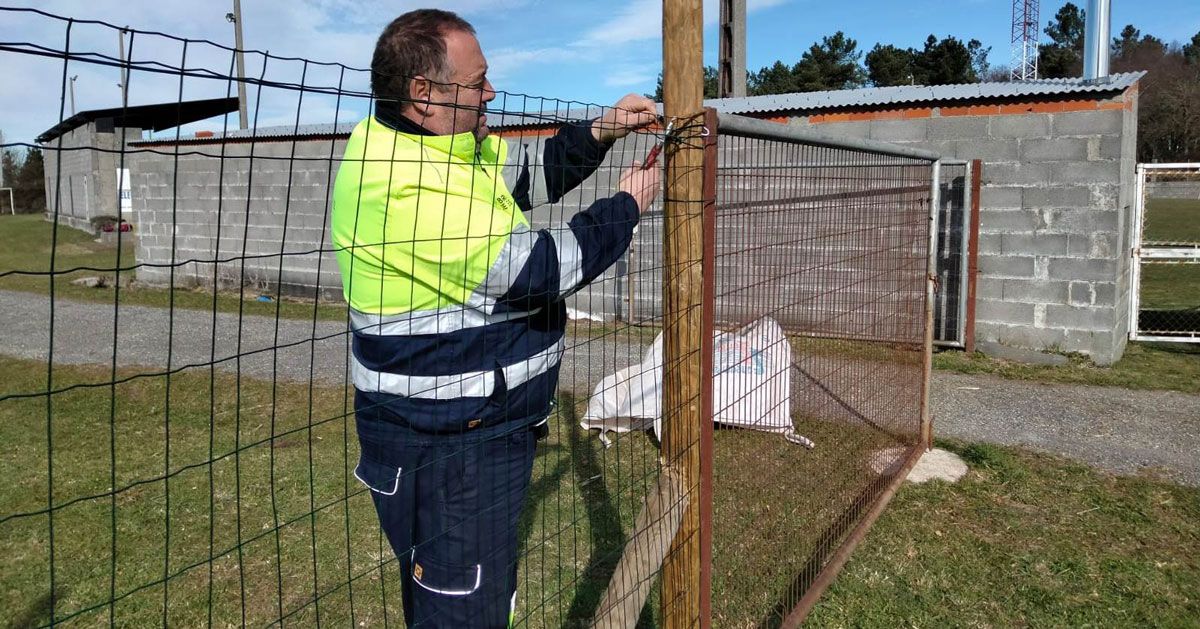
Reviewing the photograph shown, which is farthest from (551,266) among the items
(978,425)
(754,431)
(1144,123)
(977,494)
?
→ (1144,123)

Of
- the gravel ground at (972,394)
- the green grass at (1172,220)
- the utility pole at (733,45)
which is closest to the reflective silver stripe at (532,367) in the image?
the gravel ground at (972,394)

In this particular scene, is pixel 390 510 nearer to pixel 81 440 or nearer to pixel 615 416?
pixel 615 416

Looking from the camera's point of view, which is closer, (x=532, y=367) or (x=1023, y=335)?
(x=532, y=367)

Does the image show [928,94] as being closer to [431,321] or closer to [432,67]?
[432,67]

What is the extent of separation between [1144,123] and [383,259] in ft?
157

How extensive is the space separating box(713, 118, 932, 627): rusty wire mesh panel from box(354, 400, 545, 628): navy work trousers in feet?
3.28

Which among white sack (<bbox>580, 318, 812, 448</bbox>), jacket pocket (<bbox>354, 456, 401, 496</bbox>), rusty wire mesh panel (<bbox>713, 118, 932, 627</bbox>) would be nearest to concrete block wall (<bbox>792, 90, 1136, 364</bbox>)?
rusty wire mesh panel (<bbox>713, 118, 932, 627</bbox>)

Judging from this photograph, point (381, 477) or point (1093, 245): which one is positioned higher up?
point (1093, 245)

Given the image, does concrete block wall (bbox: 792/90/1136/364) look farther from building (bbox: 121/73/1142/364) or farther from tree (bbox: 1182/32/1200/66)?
tree (bbox: 1182/32/1200/66)

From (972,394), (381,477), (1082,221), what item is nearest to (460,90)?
(381,477)

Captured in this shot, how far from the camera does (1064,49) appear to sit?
→ 45.1 metres

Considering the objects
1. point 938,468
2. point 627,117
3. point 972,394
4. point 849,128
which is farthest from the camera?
point 849,128

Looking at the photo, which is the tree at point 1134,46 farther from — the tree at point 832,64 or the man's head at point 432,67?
the man's head at point 432,67

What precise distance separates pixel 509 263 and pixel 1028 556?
322 cm
